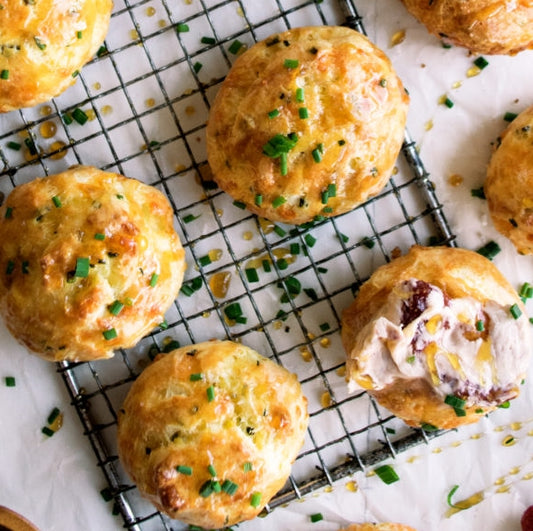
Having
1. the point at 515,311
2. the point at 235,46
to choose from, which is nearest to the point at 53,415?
the point at 235,46

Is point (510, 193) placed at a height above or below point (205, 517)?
above

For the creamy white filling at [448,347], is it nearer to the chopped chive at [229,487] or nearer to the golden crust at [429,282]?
the golden crust at [429,282]

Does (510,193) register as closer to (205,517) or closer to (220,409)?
(220,409)

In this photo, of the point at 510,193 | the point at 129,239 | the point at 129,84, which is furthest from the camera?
the point at 129,84

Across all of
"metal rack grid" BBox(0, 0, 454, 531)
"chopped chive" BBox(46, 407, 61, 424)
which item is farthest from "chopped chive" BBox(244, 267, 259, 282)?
"chopped chive" BBox(46, 407, 61, 424)

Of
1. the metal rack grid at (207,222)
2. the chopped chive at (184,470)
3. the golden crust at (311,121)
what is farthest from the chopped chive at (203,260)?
the chopped chive at (184,470)

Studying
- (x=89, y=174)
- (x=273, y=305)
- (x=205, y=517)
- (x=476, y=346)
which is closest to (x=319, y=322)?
(x=273, y=305)
